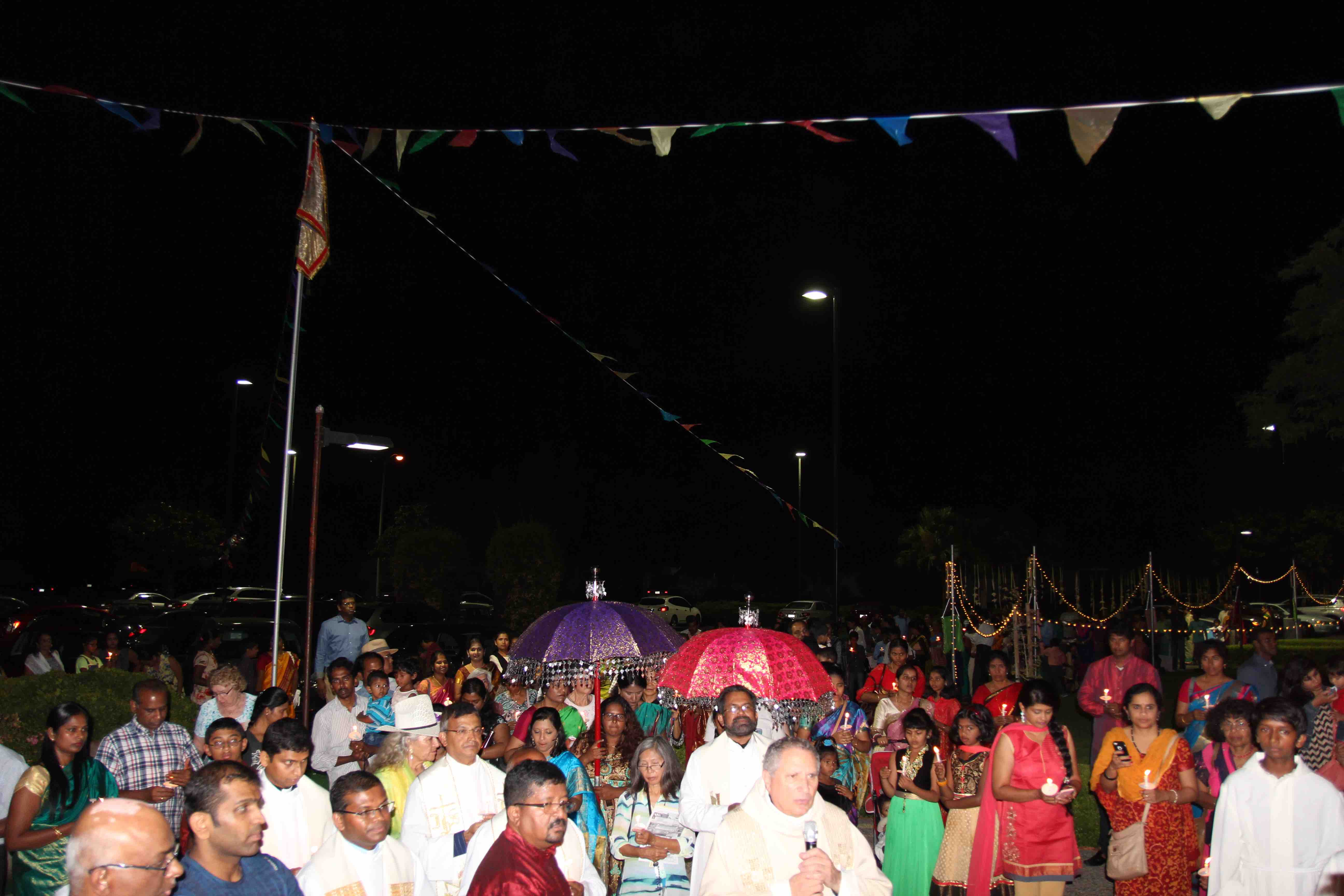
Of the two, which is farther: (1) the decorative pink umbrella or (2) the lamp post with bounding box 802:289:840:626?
(2) the lamp post with bounding box 802:289:840:626

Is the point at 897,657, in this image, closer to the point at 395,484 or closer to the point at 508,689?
the point at 508,689

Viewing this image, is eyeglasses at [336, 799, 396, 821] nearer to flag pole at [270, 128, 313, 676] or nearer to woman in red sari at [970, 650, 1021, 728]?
flag pole at [270, 128, 313, 676]

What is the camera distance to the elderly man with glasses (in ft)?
11.6

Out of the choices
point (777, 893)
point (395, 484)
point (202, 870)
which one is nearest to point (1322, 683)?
point (777, 893)

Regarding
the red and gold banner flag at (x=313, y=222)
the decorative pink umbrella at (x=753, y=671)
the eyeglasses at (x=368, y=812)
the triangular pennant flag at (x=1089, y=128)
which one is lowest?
the eyeglasses at (x=368, y=812)

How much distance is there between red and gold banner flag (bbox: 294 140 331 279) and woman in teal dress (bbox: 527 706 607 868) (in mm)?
3970

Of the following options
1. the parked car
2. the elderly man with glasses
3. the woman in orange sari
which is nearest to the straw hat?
the elderly man with glasses

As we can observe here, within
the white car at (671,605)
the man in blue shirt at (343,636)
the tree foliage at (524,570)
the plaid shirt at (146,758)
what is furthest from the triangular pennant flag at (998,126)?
the white car at (671,605)

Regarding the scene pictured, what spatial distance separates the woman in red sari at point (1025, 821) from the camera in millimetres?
6945

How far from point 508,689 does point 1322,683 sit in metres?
7.30

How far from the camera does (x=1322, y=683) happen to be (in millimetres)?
9445

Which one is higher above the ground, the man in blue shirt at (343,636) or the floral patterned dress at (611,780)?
the man in blue shirt at (343,636)

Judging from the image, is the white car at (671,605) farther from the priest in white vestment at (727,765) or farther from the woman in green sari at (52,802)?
the woman in green sari at (52,802)

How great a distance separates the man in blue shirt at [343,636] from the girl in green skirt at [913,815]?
722 centimetres
